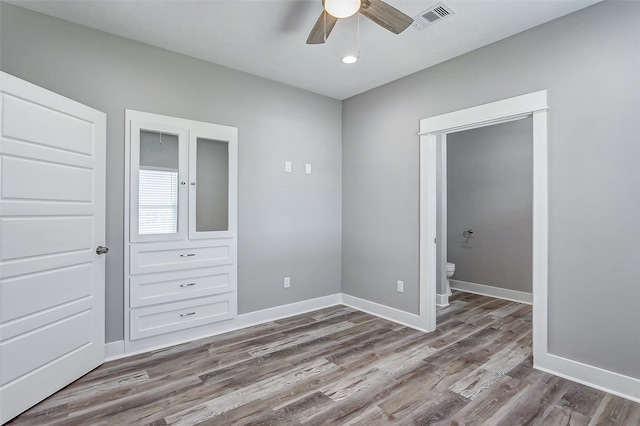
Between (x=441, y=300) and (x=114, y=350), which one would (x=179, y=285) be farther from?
(x=441, y=300)

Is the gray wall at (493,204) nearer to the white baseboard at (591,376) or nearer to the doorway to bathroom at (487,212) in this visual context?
the doorway to bathroom at (487,212)

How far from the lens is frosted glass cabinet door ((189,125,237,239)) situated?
310cm

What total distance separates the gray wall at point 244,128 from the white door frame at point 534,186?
4.24ft

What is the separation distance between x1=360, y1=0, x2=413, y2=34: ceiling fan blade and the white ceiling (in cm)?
32

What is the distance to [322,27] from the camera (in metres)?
2.08

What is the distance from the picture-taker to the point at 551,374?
7.98 feet

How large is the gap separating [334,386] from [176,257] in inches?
71.0

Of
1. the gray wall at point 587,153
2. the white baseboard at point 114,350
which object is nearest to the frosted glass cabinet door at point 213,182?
the white baseboard at point 114,350

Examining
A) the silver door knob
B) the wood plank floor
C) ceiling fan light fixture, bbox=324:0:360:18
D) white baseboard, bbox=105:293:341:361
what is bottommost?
the wood plank floor

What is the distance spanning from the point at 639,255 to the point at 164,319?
3.67 metres

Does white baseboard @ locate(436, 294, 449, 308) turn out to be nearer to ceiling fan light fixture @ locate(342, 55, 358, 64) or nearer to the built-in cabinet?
the built-in cabinet

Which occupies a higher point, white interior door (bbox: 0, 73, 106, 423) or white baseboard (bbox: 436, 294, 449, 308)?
white interior door (bbox: 0, 73, 106, 423)

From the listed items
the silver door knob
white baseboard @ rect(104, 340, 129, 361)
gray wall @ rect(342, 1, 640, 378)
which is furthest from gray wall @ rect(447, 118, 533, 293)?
the silver door knob

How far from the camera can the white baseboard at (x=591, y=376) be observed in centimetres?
212
